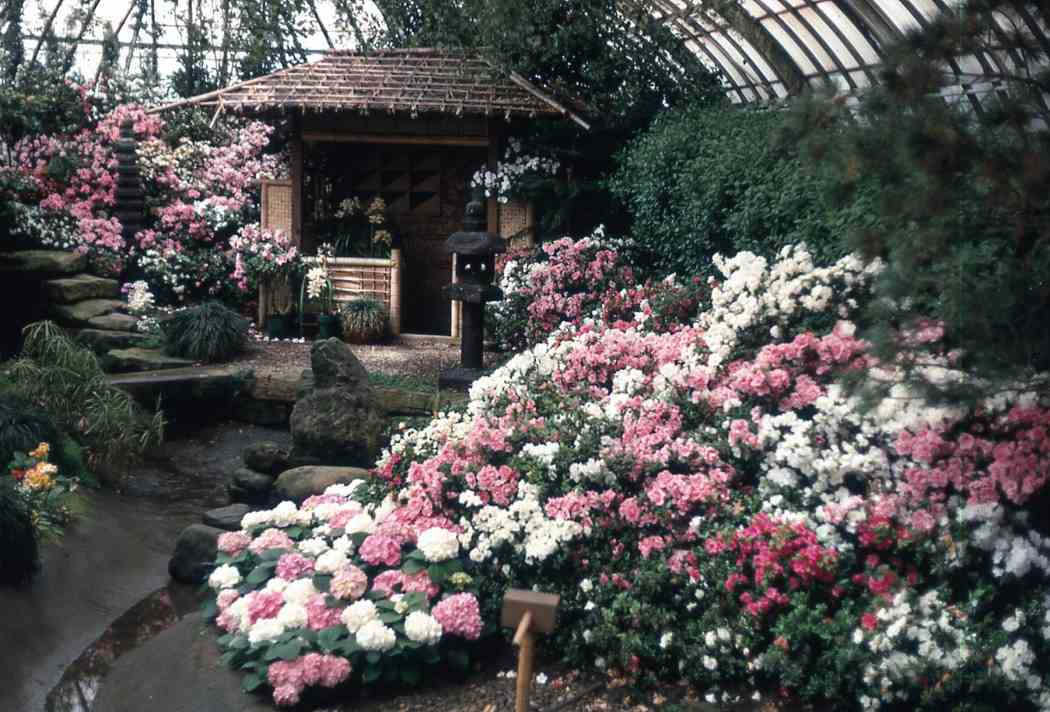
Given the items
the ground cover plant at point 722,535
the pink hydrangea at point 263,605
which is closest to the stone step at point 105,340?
the ground cover plant at point 722,535

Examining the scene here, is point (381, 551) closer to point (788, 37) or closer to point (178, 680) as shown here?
point (178, 680)

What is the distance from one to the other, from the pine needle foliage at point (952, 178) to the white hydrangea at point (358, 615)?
2459 millimetres

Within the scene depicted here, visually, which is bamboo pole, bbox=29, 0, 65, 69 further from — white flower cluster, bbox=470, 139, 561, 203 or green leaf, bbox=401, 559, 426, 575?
green leaf, bbox=401, 559, 426, 575

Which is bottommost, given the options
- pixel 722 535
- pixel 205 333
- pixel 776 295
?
pixel 722 535

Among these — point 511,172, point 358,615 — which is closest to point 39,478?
point 358,615

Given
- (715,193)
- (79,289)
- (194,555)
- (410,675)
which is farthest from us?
(79,289)

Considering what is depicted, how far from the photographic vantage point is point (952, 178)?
3.59 meters

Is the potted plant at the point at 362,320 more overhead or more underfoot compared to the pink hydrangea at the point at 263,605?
more overhead

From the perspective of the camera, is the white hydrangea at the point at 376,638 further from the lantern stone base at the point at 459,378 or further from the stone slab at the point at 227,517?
the lantern stone base at the point at 459,378

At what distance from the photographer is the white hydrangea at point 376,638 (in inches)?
192

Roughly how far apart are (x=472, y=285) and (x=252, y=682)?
4.72 meters

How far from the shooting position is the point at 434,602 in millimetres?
5270

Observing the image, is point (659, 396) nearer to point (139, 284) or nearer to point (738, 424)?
point (738, 424)

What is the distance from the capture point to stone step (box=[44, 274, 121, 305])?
11.4 m
